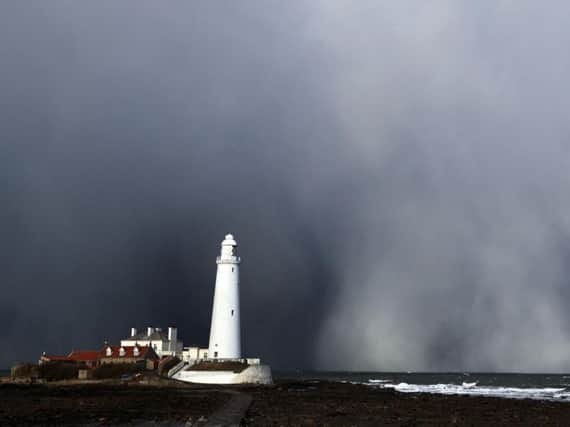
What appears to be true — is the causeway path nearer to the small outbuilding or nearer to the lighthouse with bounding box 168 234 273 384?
the lighthouse with bounding box 168 234 273 384

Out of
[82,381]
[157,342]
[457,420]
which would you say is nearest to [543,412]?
[457,420]

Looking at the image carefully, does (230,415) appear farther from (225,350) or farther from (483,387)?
(483,387)

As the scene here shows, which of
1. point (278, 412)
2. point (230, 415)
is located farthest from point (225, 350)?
point (230, 415)

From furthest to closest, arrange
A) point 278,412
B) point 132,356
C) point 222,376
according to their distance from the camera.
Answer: point 132,356 → point 222,376 → point 278,412

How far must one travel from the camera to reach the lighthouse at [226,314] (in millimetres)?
65688

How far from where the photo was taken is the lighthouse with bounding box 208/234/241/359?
2586 inches

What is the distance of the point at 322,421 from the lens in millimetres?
31500

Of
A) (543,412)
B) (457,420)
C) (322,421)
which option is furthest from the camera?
(543,412)

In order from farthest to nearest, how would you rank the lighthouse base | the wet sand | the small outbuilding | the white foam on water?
1. the small outbuilding
2. the white foam on water
3. the lighthouse base
4. the wet sand

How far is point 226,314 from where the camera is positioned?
65.6m

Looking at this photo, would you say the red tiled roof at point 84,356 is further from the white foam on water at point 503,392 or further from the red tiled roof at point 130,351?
the white foam on water at point 503,392

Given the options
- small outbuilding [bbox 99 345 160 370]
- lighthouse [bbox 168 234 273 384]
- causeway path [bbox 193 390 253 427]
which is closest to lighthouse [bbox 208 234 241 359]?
lighthouse [bbox 168 234 273 384]

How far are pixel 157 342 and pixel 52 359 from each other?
11348 millimetres

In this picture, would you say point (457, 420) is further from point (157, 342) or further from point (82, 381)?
point (157, 342)
